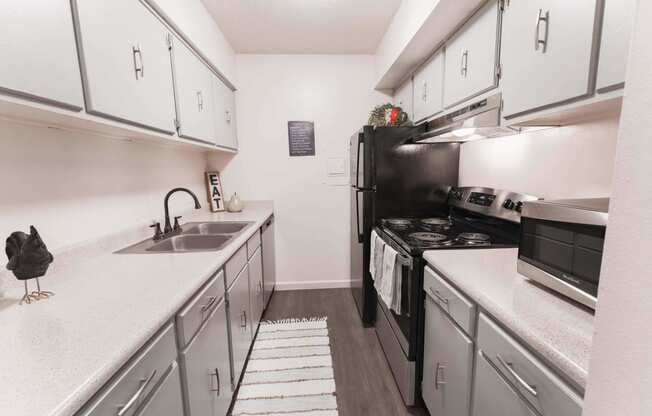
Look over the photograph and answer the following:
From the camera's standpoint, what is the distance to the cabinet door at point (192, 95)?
1.63 meters

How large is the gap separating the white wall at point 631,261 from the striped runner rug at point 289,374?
1.48 meters

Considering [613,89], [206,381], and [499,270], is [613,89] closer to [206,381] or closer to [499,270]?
[499,270]

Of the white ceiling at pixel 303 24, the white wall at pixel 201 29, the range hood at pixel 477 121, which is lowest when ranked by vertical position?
the range hood at pixel 477 121

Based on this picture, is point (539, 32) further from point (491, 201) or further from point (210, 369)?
point (210, 369)

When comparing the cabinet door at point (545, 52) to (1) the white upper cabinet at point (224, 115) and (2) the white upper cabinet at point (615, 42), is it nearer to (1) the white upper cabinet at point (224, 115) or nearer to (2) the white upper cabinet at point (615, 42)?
(2) the white upper cabinet at point (615, 42)

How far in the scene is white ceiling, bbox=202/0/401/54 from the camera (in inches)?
79.4

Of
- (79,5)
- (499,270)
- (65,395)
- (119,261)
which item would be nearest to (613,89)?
(499,270)

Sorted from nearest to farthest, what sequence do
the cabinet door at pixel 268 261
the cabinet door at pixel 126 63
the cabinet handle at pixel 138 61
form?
1. the cabinet door at pixel 126 63
2. the cabinet handle at pixel 138 61
3. the cabinet door at pixel 268 261

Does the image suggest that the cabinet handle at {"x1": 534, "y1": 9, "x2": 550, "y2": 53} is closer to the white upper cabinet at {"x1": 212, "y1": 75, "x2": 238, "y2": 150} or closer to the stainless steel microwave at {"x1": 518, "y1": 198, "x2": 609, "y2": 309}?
the stainless steel microwave at {"x1": 518, "y1": 198, "x2": 609, "y2": 309}

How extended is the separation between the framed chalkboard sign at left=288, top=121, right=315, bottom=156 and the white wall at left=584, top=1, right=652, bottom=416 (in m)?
2.68

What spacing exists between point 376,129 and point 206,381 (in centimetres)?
184

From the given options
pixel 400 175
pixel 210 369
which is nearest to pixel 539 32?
pixel 400 175

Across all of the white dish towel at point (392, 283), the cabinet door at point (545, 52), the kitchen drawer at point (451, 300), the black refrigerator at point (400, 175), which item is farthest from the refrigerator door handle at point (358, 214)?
the cabinet door at point (545, 52)

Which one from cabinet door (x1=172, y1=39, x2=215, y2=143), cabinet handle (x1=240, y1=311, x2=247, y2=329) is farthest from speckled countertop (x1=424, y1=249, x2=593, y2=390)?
cabinet door (x1=172, y1=39, x2=215, y2=143)
